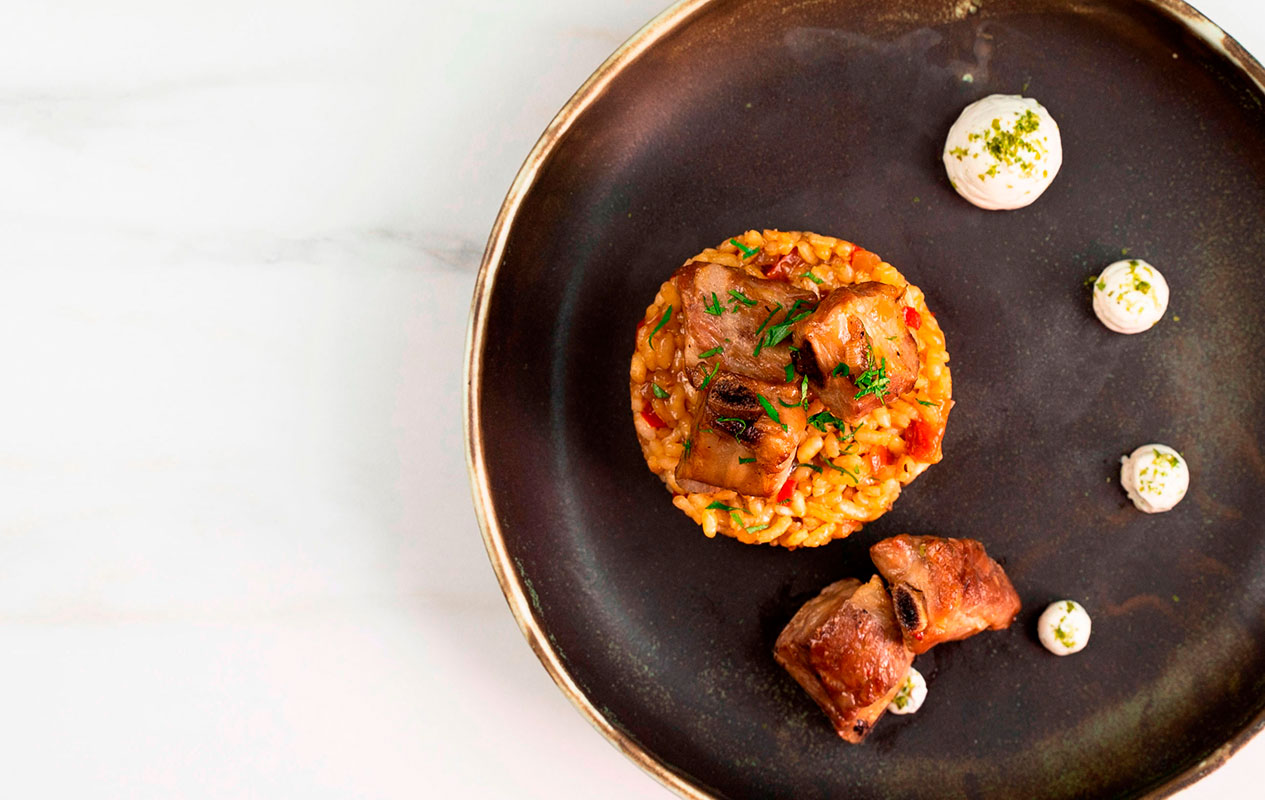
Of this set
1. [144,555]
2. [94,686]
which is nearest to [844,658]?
[144,555]

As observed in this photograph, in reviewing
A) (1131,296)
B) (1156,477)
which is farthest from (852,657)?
(1131,296)

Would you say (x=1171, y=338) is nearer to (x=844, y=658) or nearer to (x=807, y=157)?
(x=807, y=157)

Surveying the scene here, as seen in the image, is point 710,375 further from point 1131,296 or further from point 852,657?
point 1131,296

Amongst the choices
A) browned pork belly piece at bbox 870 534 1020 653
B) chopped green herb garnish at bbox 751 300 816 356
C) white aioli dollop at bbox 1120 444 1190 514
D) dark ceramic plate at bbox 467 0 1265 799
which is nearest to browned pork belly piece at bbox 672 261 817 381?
chopped green herb garnish at bbox 751 300 816 356

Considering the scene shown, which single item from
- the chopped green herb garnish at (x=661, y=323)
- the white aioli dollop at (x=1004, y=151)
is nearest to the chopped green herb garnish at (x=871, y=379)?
the chopped green herb garnish at (x=661, y=323)

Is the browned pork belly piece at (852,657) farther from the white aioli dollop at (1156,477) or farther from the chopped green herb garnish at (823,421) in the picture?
the white aioli dollop at (1156,477)

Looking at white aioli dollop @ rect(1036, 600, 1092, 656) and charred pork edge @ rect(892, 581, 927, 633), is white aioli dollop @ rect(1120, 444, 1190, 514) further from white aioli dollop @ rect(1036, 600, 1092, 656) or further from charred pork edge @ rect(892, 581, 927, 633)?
charred pork edge @ rect(892, 581, 927, 633)
